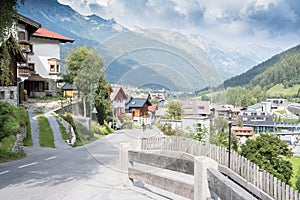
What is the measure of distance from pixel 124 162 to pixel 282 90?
169m

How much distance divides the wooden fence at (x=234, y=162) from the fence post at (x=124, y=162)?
30 centimetres

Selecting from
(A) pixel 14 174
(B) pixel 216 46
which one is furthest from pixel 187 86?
(A) pixel 14 174

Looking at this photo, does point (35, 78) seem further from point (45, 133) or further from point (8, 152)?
point (8, 152)

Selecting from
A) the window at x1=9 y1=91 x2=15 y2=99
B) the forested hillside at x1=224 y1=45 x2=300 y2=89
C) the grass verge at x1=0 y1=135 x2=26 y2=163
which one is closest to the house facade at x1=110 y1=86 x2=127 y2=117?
the grass verge at x1=0 y1=135 x2=26 y2=163

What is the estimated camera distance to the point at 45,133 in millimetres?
16844

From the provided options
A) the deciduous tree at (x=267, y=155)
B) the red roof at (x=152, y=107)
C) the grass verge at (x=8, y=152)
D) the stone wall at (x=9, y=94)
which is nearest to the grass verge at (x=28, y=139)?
the grass verge at (x=8, y=152)

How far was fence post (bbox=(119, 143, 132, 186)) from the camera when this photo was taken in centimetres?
488

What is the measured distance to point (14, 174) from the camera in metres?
7.06

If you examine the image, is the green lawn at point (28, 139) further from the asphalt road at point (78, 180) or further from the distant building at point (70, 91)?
the asphalt road at point (78, 180)

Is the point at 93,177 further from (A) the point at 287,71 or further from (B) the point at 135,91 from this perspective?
(A) the point at 287,71

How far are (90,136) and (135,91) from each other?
54.6 inches

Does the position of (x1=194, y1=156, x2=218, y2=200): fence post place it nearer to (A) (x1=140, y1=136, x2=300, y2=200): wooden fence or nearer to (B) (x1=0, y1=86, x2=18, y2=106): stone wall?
(A) (x1=140, y1=136, x2=300, y2=200): wooden fence

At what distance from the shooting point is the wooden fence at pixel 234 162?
3.89 meters

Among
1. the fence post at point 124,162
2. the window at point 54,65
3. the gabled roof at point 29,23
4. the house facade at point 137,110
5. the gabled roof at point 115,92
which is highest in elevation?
the gabled roof at point 29,23
